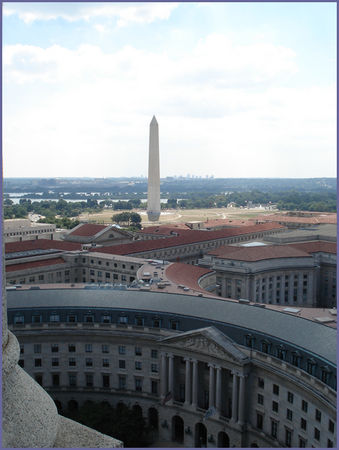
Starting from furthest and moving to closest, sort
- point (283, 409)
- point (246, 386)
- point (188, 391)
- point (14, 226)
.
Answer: point (14, 226) < point (188, 391) < point (246, 386) < point (283, 409)

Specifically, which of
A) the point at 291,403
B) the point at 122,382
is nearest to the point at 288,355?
the point at 291,403

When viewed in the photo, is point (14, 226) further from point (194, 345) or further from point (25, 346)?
point (194, 345)

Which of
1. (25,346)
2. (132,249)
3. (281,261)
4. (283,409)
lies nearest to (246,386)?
(283,409)

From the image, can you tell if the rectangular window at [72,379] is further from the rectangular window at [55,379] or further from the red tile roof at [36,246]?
the red tile roof at [36,246]

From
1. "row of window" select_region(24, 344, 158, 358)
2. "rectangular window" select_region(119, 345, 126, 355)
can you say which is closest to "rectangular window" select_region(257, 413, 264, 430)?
"row of window" select_region(24, 344, 158, 358)

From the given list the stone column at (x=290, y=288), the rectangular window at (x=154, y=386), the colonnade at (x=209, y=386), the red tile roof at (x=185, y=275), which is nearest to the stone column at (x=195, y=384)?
the colonnade at (x=209, y=386)

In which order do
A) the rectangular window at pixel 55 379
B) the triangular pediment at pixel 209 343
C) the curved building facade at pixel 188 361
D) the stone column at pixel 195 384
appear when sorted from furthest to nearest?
the rectangular window at pixel 55 379 < the stone column at pixel 195 384 < the triangular pediment at pixel 209 343 < the curved building facade at pixel 188 361

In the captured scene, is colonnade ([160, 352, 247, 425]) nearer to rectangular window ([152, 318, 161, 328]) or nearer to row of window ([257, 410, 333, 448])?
row of window ([257, 410, 333, 448])
